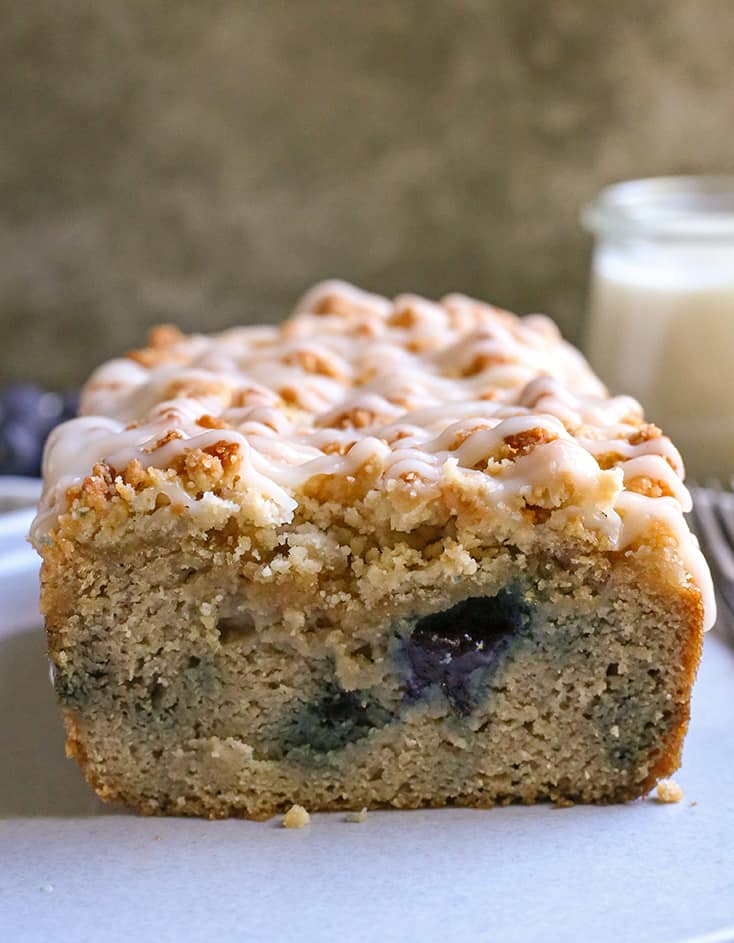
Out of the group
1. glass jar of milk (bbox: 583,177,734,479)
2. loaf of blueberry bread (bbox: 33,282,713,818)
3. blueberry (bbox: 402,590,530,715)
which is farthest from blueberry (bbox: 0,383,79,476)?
blueberry (bbox: 402,590,530,715)

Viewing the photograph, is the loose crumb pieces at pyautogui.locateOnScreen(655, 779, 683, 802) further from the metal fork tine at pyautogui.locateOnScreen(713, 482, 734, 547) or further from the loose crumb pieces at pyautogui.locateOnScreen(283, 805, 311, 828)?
the metal fork tine at pyautogui.locateOnScreen(713, 482, 734, 547)

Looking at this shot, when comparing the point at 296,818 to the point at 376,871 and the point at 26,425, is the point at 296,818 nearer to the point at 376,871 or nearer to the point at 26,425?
the point at 376,871

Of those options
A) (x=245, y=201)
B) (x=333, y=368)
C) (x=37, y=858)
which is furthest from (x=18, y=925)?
(x=245, y=201)

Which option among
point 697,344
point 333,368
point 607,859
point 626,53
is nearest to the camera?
point 607,859

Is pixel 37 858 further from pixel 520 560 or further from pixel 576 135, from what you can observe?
pixel 576 135

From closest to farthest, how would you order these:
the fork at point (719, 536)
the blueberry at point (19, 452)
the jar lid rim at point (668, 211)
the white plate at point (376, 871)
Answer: the white plate at point (376, 871), the fork at point (719, 536), the jar lid rim at point (668, 211), the blueberry at point (19, 452)

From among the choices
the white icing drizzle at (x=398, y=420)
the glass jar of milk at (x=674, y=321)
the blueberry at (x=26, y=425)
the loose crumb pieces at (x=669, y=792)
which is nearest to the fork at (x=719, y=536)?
the glass jar of milk at (x=674, y=321)

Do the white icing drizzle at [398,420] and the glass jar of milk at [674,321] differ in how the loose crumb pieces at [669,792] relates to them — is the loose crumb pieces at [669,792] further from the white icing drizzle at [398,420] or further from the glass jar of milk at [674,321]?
the glass jar of milk at [674,321]
